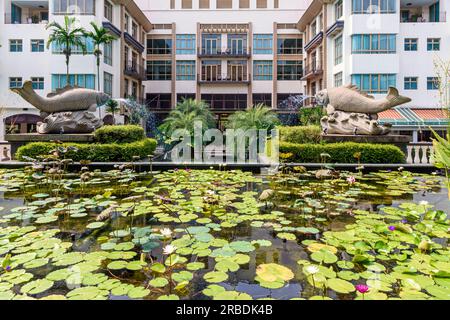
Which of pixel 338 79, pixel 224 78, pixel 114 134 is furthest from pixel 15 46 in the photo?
pixel 338 79

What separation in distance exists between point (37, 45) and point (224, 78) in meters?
17.2

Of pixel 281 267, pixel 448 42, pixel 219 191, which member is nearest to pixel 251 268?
pixel 281 267

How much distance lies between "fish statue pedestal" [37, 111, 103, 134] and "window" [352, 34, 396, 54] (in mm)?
18126

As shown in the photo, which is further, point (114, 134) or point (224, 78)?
point (224, 78)

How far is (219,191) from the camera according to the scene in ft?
21.1

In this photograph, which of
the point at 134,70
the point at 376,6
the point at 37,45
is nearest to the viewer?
the point at 376,6

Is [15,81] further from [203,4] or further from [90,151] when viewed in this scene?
[90,151]

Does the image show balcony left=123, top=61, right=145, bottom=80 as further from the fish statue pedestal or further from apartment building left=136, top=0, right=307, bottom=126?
the fish statue pedestal

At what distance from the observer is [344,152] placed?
1080 cm

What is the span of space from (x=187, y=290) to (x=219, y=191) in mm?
3841

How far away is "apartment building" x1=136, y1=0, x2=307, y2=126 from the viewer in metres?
35.2

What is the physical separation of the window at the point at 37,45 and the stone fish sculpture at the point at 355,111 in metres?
23.3

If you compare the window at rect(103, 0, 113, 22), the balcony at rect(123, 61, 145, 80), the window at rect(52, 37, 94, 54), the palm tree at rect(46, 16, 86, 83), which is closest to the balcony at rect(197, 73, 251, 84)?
the balcony at rect(123, 61, 145, 80)
